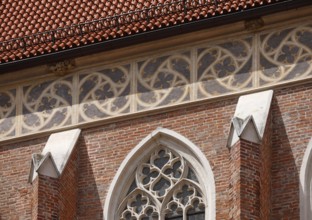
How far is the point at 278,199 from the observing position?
1289 inches

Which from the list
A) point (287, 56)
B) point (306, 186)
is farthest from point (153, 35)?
point (306, 186)

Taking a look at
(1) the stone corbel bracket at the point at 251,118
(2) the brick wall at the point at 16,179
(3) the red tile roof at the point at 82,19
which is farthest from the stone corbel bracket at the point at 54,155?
(1) the stone corbel bracket at the point at 251,118

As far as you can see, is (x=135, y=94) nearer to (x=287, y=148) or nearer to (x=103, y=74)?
(x=103, y=74)

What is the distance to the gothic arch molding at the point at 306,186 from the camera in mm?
32500

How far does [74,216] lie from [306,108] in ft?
13.6

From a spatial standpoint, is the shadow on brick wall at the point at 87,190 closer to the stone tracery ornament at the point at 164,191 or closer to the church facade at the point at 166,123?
the church facade at the point at 166,123

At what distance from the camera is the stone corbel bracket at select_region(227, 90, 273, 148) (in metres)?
32.7

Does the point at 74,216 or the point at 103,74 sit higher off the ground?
the point at 103,74

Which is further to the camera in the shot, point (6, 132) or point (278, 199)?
point (6, 132)

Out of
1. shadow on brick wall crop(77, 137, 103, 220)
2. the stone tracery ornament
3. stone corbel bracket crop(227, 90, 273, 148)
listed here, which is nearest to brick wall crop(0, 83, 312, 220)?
shadow on brick wall crop(77, 137, 103, 220)

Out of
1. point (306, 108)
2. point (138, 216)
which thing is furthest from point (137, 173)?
point (306, 108)

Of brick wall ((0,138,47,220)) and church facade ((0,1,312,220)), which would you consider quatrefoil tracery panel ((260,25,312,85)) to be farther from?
brick wall ((0,138,47,220))

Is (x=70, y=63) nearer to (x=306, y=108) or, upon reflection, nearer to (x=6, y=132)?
(x=6, y=132)

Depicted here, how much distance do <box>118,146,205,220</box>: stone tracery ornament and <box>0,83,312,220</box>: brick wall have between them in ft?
1.28
